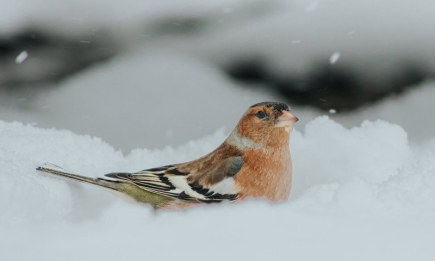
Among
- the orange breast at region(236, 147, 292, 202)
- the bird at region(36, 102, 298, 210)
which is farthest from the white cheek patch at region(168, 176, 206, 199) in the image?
the orange breast at region(236, 147, 292, 202)

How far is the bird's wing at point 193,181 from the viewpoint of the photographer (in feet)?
5.92

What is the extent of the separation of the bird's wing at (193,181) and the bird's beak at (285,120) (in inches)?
6.7

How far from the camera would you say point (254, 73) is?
2900 millimetres

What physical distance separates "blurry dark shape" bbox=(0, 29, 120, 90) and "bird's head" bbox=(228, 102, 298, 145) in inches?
50.8

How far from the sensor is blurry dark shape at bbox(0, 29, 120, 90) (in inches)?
117

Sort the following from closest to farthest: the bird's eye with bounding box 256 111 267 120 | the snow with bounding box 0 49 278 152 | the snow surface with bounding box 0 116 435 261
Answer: the snow surface with bounding box 0 116 435 261 < the bird's eye with bounding box 256 111 267 120 < the snow with bounding box 0 49 278 152

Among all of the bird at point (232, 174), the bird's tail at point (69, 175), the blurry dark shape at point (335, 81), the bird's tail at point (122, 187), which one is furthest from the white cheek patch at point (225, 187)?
the blurry dark shape at point (335, 81)


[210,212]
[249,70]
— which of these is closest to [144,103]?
[249,70]

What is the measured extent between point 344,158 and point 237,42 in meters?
1.04

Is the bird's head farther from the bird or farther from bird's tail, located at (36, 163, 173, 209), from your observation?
bird's tail, located at (36, 163, 173, 209)

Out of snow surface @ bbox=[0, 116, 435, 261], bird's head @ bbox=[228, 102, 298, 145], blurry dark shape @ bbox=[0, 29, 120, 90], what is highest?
blurry dark shape @ bbox=[0, 29, 120, 90]

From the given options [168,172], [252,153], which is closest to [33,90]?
[168,172]

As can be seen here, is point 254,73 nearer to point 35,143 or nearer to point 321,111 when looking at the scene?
point 321,111

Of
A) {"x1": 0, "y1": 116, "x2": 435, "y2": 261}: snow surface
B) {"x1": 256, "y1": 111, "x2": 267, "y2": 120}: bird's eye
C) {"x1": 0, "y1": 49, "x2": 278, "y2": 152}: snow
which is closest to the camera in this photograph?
{"x1": 0, "y1": 116, "x2": 435, "y2": 261}: snow surface
